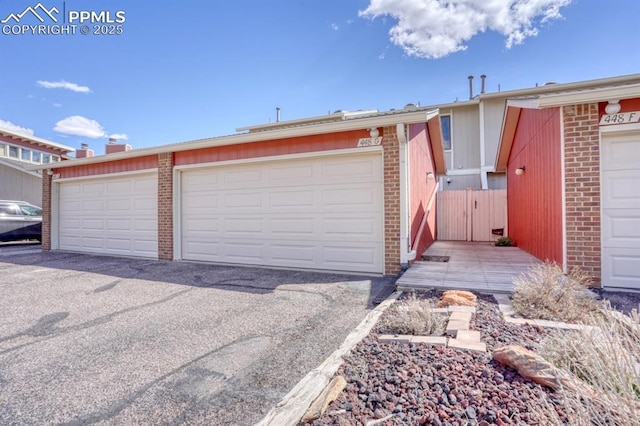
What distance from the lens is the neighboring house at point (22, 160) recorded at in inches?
620

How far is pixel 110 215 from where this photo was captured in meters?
9.41

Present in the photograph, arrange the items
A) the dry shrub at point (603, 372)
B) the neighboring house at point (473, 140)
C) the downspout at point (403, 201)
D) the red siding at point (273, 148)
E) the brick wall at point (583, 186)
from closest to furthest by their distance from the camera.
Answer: the dry shrub at point (603, 372) < the brick wall at point (583, 186) < the downspout at point (403, 201) < the red siding at point (273, 148) < the neighboring house at point (473, 140)

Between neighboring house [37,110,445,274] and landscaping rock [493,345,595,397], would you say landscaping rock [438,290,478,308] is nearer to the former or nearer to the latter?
landscaping rock [493,345,595,397]

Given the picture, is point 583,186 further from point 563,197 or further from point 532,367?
point 532,367

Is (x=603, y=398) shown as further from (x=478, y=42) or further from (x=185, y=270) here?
(x=478, y=42)

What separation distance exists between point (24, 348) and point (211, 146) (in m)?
5.42

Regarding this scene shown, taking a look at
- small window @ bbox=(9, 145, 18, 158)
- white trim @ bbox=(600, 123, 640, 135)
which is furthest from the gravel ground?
small window @ bbox=(9, 145, 18, 158)

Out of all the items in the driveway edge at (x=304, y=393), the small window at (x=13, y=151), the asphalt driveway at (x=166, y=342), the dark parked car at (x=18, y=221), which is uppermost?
the small window at (x=13, y=151)

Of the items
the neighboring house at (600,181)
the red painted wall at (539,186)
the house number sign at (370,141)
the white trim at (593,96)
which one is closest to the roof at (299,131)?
the house number sign at (370,141)

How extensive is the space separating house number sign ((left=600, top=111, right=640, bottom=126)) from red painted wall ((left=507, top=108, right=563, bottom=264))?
0.59 m

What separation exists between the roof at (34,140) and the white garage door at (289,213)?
1715 cm

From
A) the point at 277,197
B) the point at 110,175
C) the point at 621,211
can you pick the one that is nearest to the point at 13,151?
the point at 110,175

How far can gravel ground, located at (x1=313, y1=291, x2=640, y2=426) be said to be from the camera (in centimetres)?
169

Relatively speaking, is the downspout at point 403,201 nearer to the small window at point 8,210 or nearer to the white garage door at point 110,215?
the white garage door at point 110,215
